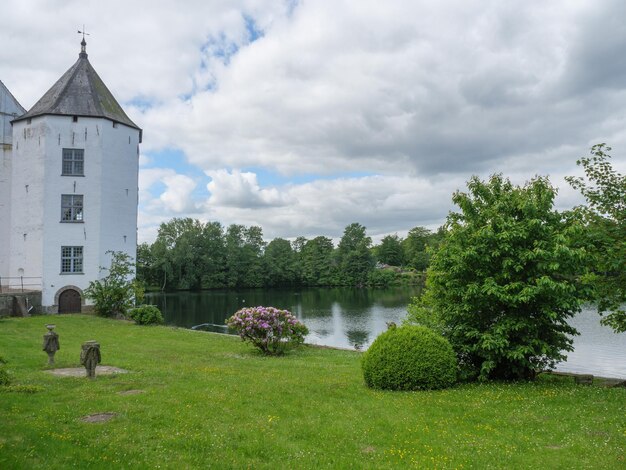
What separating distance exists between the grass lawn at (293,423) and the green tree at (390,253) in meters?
112

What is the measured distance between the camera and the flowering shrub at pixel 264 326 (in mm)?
17156

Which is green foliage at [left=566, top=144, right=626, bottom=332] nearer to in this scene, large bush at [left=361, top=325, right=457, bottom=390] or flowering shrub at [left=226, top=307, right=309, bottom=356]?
large bush at [left=361, top=325, right=457, bottom=390]

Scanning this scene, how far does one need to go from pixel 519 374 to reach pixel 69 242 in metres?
26.7

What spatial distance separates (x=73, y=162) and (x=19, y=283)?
7.98m

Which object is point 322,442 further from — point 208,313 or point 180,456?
point 208,313

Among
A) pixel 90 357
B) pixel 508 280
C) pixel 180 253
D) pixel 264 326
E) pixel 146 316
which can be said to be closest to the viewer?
pixel 90 357

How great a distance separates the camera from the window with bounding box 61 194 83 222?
29.5 m

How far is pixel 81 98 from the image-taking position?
30.8 m

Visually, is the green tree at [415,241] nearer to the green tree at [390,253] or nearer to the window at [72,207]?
the green tree at [390,253]

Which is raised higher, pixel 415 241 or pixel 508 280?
pixel 415 241

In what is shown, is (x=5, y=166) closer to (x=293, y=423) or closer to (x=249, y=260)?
(x=293, y=423)

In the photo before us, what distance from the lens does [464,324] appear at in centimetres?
1161

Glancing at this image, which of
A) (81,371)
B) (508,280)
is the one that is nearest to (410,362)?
(508,280)

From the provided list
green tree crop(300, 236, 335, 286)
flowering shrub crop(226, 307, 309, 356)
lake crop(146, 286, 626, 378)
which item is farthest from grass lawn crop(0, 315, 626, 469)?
green tree crop(300, 236, 335, 286)
